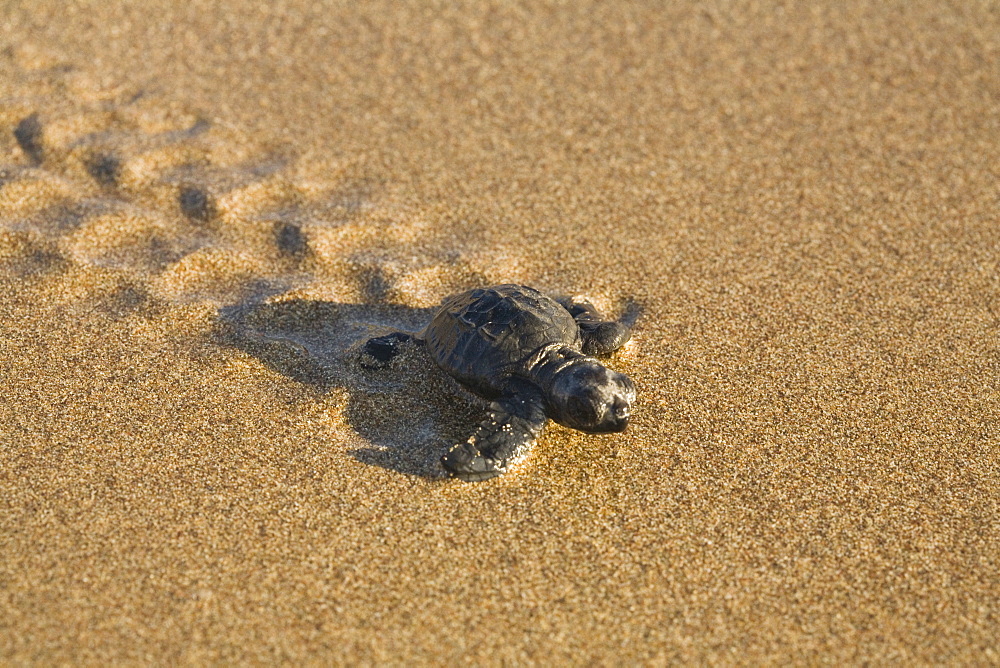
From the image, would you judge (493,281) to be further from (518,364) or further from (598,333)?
(518,364)

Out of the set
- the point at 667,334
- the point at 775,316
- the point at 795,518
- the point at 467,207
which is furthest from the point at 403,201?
the point at 795,518

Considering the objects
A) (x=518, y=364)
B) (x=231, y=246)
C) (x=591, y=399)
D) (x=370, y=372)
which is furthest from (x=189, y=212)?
(x=591, y=399)

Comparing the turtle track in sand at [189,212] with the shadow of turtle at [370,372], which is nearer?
the shadow of turtle at [370,372]

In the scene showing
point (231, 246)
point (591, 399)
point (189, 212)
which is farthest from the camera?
point (189, 212)

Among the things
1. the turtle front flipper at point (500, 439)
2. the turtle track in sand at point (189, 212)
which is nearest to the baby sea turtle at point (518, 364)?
the turtle front flipper at point (500, 439)

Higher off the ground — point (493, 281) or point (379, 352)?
point (493, 281)

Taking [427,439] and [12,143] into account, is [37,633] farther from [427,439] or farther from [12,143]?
[12,143]

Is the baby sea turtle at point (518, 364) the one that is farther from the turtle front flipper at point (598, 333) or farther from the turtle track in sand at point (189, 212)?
the turtle track in sand at point (189, 212)

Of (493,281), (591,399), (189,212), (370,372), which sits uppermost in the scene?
(591,399)
